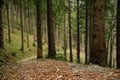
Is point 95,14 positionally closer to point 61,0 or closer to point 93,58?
point 93,58

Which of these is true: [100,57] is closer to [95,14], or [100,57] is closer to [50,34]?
[95,14]

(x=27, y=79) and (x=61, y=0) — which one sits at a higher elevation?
(x=61, y=0)

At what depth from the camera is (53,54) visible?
19.0 m

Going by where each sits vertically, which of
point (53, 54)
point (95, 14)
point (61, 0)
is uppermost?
point (61, 0)

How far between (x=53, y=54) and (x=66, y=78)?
10702 mm

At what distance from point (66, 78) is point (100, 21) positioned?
4.84 metres

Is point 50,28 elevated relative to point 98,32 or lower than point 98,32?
elevated

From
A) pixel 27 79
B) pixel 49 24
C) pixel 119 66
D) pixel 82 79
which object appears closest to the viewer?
pixel 82 79

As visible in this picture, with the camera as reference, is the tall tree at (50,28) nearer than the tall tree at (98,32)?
No

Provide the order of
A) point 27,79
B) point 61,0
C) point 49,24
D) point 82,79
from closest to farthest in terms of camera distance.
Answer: point 82,79 → point 27,79 → point 49,24 → point 61,0

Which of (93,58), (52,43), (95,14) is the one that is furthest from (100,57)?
(52,43)

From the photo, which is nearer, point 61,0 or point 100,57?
point 100,57

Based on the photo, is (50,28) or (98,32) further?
(50,28)

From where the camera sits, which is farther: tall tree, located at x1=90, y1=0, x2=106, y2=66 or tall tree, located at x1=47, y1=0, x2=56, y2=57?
tall tree, located at x1=47, y1=0, x2=56, y2=57
